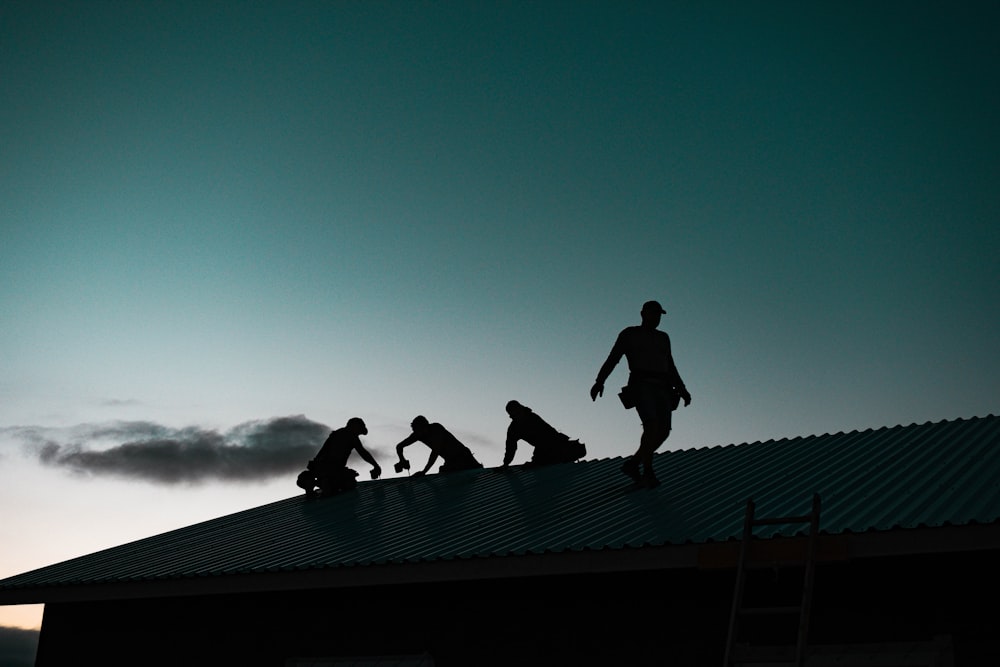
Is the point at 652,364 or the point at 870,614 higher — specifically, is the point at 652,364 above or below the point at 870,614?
above

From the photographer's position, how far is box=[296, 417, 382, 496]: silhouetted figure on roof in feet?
57.7

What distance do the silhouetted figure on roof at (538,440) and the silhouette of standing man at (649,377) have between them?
4.59 m

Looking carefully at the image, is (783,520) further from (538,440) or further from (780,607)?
(538,440)

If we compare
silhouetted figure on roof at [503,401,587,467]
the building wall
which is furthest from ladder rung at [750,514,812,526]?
silhouetted figure on roof at [503,401,587,467]

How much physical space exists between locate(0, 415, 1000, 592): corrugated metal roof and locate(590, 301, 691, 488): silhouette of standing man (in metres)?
0.81

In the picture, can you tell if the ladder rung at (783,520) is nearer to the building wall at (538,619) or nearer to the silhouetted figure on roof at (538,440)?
the building wall at (538,619)

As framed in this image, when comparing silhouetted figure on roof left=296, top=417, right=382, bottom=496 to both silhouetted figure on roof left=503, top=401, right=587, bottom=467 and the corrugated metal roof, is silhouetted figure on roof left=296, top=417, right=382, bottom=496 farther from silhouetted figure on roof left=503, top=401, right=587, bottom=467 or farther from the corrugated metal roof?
silhouetted figure on roof left=503, top=401, right=587, bottom=467

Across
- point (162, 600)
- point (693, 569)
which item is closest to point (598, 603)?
point (693, 569)

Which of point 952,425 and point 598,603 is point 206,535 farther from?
point 952,425

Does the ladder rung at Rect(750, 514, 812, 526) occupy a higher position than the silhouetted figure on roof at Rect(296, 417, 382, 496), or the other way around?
the silhouetted figure on roof at Rect(296, 417, 382, 496)

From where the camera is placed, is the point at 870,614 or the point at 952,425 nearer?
the point at 870,614

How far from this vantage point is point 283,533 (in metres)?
13.9

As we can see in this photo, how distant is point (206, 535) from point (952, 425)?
10702 mm

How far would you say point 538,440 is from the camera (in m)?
16.4
